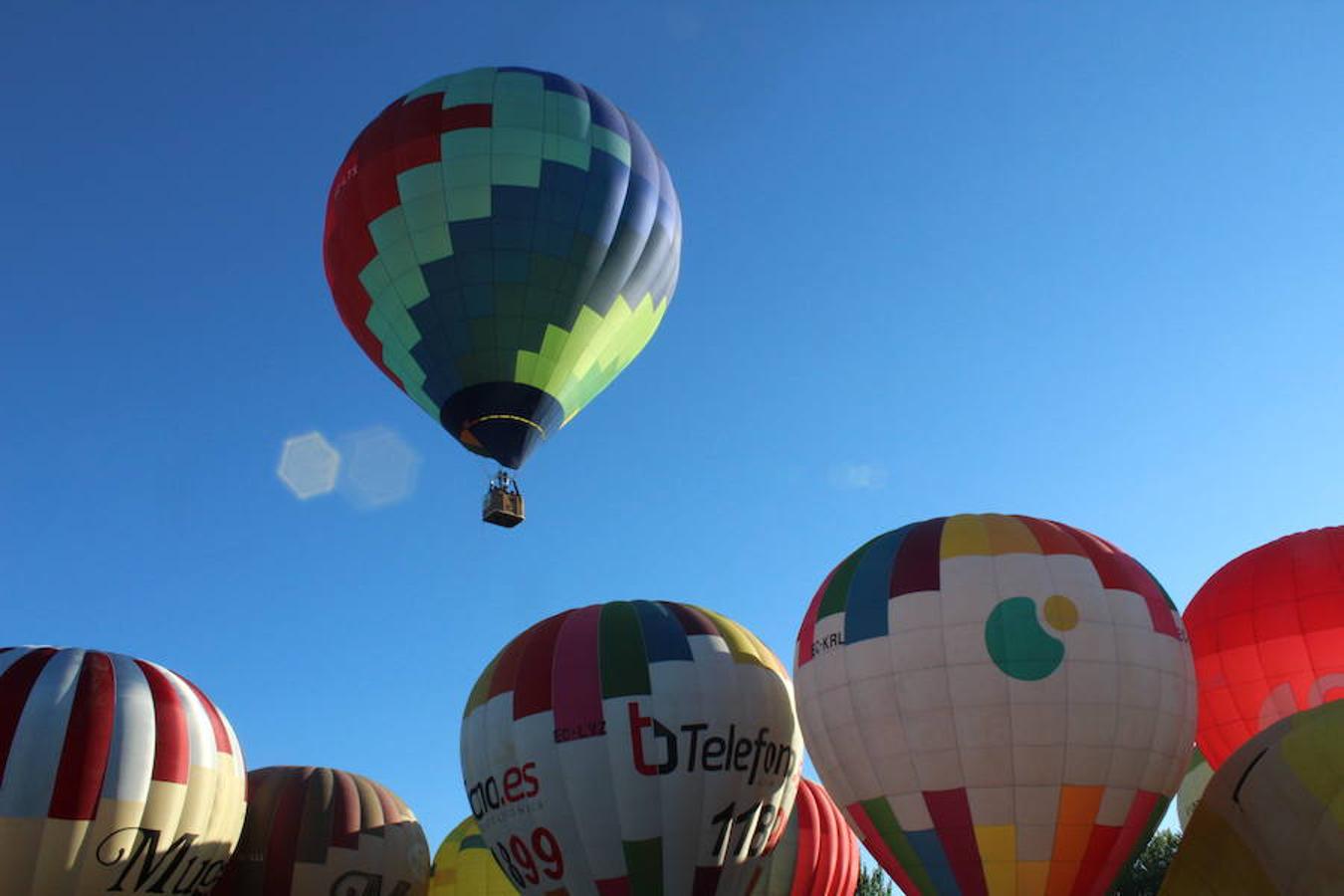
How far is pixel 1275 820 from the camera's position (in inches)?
431

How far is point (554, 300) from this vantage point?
746 inches

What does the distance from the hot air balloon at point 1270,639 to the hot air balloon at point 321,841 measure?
10823mm

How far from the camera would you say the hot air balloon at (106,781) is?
13.5m

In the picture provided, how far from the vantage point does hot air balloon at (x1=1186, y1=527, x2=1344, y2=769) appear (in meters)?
15.5

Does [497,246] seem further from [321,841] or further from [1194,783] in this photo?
[1194,783]

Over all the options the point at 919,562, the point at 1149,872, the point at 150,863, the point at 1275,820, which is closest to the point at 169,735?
the point at 150,863

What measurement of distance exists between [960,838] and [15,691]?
10.3m

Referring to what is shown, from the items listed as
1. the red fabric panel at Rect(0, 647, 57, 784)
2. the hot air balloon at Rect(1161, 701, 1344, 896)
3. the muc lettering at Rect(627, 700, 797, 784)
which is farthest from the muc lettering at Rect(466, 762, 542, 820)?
the hot air balloon at Rect(1161, 701, 1344, 896)

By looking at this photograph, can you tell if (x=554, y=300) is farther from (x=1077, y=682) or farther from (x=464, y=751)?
(x=1077, y=682)

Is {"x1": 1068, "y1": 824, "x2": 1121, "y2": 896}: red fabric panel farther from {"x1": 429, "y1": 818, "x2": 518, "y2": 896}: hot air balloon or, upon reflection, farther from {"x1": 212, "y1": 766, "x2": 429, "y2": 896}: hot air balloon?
{"x1": 429, "y1": 818, "x2": 518, "y2": 896}: hot air balloon

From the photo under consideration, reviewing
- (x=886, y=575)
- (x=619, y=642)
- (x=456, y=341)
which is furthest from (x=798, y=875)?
(x=456, y=341)

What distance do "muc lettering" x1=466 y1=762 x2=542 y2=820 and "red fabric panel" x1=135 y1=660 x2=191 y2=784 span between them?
3.40 meters

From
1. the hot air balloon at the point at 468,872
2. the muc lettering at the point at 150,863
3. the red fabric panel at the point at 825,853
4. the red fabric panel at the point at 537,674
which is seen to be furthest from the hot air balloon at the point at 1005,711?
the hot air balloon at the point at 468,872

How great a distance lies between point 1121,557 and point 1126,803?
8.63 ft
